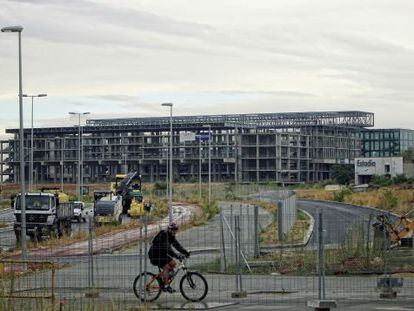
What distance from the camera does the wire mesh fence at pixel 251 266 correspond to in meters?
20.9

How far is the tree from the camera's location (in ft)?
464

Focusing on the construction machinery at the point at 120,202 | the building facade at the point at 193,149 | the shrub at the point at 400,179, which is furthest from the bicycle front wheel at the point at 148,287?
the building facade at the point at 193,149

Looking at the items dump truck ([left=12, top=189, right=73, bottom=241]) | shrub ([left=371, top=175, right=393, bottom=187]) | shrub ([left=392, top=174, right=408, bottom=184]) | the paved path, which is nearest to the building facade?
shrub ([left=371, top=175, right=393, bottom=187])

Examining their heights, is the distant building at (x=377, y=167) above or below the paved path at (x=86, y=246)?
above

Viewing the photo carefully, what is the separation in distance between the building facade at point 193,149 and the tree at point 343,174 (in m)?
5.14

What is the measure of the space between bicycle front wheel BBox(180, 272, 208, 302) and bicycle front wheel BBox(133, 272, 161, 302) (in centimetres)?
57

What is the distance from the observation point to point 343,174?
142125 millimetres

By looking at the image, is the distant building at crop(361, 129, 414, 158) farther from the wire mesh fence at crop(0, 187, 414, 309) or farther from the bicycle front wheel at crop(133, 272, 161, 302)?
the bicycle front wheel at crop(133, 272, 161, 302)

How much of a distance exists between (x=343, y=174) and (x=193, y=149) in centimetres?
2392

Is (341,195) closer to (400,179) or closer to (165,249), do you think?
(400,179)

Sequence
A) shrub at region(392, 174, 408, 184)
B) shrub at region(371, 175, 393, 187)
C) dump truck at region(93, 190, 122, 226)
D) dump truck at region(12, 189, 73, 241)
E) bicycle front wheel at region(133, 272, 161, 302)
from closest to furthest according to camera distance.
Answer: bicycle front wheel at region(133, 272, 161, 302), dump truck at region(12, 189, 73, 241), dump truck at region(93, 190, 122, 226), shrub at region(392, 174, 408, 184), shrub at region(371, 175, 393, 187)

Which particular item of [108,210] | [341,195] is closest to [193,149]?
[341,195]

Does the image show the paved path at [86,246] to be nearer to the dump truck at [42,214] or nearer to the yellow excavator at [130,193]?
the dump truck at [42,214]

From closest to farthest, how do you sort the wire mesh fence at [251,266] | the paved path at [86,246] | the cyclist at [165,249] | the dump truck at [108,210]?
the cyclist at [165,249] → the wire mesh fence at [251,266] → the paved path at [86,246] → the dump truck at [108,210]
